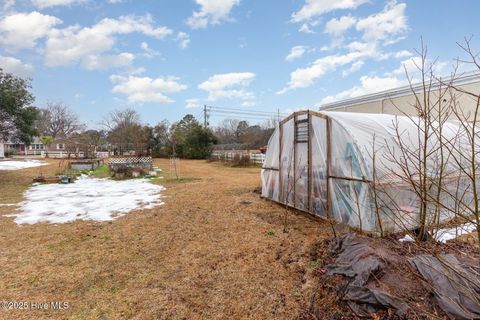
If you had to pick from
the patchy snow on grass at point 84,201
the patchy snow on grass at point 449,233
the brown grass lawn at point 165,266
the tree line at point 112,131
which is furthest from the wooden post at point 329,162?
the tree line at point 112,131

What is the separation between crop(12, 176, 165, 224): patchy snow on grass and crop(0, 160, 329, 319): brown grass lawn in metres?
0.51

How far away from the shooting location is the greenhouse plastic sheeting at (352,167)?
4496 mm

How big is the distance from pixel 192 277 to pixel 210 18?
9.46m

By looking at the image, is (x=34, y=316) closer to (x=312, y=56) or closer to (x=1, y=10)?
(x=1, y=10)

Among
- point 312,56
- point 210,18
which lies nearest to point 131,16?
point 210,18

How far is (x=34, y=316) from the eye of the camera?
2676 mm

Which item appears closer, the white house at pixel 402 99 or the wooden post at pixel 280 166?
the wooden post at pixel 280 166

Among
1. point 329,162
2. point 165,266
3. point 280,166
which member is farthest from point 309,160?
point 165,266

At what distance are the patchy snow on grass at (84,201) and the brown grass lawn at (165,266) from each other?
0.51m

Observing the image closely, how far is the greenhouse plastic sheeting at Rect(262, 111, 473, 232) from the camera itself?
4.50 m

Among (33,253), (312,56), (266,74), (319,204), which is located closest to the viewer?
(33,253)

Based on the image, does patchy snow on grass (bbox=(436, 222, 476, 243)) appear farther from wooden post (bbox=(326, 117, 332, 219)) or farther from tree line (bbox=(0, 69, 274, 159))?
tree line (bbox=(0, 69, 274, 159))

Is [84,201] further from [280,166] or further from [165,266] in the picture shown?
[280,166]

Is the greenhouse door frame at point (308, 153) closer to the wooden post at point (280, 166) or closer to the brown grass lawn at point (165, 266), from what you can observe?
the wooden post at point (280, 166)
